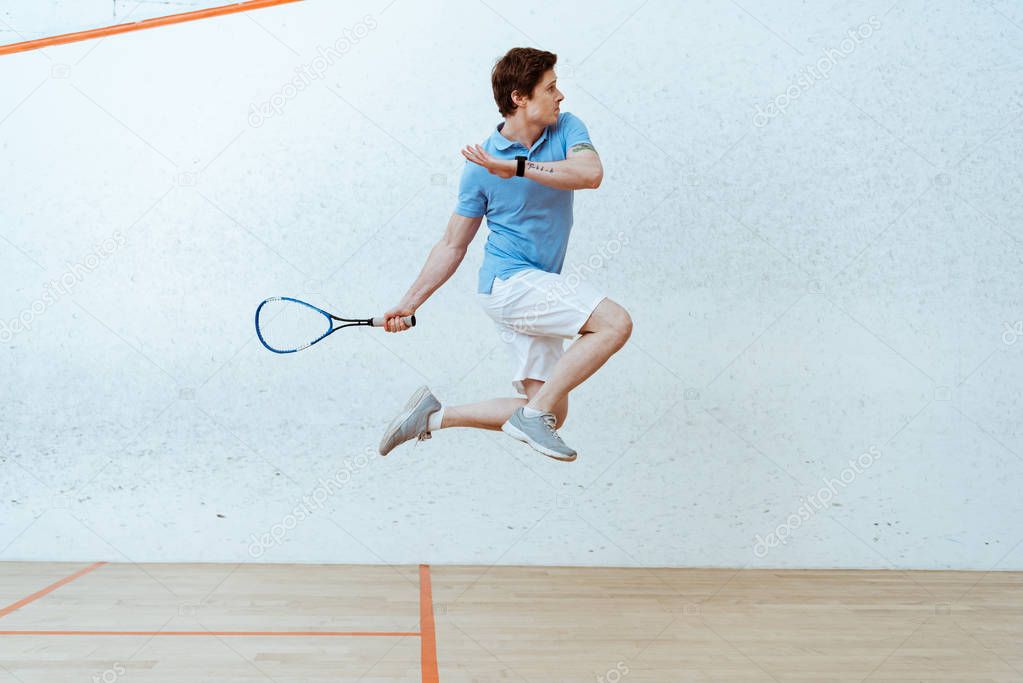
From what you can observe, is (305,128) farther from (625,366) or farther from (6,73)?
(625,366)

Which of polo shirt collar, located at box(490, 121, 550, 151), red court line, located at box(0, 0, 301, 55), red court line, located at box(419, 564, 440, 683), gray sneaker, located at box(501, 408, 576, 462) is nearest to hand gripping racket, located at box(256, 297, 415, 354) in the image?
red court line, located at box(419, 564, 440, 683)

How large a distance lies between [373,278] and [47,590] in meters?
1.68

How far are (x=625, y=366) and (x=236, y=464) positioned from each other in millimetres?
1666

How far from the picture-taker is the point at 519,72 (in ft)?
8.50

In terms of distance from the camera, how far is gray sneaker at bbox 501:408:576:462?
8.30ft

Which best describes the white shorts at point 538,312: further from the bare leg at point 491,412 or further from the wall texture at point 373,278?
the wall texture at point 373,278

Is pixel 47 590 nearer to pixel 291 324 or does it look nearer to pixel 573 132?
pixel 291 324

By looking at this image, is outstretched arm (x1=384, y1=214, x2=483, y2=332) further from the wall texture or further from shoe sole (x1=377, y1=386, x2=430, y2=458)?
the wall texture

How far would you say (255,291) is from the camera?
14.0 ft

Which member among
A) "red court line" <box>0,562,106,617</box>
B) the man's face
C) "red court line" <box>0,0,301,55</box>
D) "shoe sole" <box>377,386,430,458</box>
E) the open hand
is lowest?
"red court line" <box>0,562,106,617</box>

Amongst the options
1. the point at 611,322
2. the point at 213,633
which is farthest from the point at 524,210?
the point at 213,633

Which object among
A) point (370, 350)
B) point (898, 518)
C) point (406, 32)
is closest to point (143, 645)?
point (370, 350)

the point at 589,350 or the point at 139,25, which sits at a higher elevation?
the point at 589,350

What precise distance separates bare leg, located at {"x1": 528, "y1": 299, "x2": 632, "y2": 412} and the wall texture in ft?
5.47
